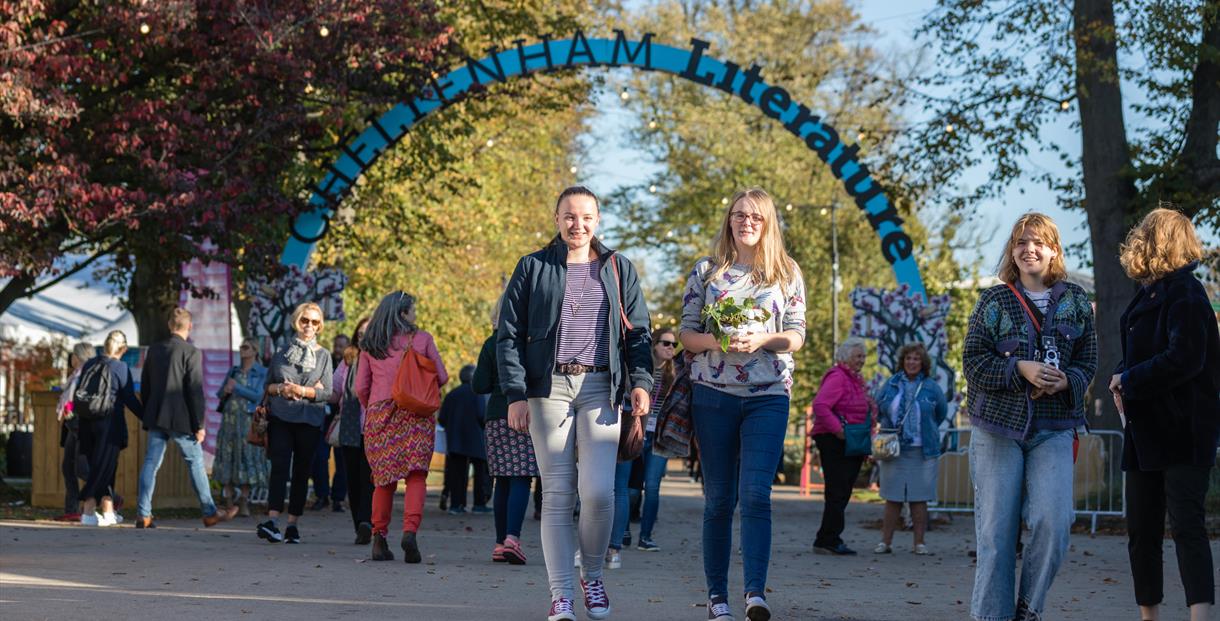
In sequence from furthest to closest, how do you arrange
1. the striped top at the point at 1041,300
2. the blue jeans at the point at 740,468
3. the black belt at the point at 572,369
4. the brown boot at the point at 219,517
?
the brown boot at the point at 219,517 → the black belt at the point at 572,369 → the blue jeans at the point at 740,468 → the striped top at the point at 1041,300

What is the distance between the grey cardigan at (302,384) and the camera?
486 inches

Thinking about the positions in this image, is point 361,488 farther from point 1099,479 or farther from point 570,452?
point 1099,479

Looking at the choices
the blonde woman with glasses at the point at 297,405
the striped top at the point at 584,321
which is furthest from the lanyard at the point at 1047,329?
the blonde woman with glasses at the point at 297,405

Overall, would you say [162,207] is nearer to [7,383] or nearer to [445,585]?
[445,585]

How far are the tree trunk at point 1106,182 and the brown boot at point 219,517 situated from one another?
31.5 ft

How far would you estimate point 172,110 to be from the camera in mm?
17422

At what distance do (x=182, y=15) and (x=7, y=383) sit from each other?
58.1ft

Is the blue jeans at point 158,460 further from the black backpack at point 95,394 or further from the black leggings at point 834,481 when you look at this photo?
the black leggings at point 834,481

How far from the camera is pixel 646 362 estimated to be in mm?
7574

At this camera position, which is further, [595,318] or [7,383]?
[7,383]

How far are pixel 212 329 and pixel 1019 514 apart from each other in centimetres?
1430

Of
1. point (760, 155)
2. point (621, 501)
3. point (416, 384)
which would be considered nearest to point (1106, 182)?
point (621, 501)

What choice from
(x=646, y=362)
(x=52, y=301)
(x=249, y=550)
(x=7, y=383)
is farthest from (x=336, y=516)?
(x=52, y=301)

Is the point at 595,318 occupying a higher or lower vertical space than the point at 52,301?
lower
